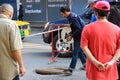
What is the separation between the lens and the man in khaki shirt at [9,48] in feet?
16.7

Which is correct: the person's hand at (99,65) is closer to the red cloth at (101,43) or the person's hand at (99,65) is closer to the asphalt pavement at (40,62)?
the red cloth at (101,43)

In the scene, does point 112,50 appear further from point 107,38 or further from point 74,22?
point 74,22

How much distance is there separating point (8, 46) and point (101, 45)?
1.27 m

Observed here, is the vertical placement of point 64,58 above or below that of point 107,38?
below

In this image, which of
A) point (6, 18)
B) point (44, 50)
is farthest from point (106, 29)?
point (44, 50)

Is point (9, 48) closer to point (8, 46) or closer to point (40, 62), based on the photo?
point (8, 46)

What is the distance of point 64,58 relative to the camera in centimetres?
1216

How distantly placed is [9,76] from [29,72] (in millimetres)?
4540

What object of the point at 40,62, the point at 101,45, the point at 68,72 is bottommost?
the point at 40,62

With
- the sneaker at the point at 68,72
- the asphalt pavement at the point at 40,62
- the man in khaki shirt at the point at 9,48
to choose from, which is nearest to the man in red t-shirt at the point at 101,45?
the man in khaki shirt at the point at 9,48

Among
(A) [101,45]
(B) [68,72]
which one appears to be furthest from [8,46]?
(B) [68,72]

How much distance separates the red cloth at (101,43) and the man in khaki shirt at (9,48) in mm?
931

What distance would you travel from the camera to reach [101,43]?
15.4ft

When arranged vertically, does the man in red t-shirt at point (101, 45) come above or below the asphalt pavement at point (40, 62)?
above
